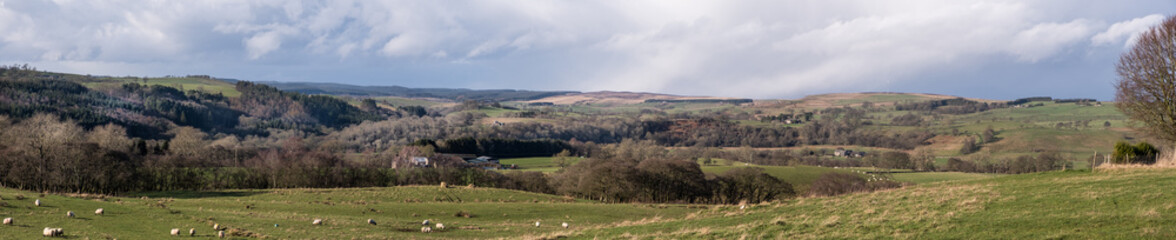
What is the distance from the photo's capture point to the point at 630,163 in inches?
2773

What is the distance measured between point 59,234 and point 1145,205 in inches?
1068

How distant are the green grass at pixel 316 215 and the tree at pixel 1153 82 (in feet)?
86.3

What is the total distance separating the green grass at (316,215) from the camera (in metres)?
20.7

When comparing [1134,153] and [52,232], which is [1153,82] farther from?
[52,232]

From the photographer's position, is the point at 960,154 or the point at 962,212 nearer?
the point at 962,212

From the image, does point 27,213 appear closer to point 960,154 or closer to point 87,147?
point 87,147

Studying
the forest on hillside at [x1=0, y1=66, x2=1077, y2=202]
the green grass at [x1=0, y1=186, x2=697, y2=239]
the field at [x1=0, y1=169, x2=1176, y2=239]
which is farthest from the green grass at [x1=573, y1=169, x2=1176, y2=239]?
the forest on hillside at [x1=0, y1=66, x2=1077, y2=202]

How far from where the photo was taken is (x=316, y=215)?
1241 inches

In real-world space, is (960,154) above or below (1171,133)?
below

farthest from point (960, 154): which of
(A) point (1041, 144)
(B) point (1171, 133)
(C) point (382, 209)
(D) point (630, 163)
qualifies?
(C) point (382, 209)

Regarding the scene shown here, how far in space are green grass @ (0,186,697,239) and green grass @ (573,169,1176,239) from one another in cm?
584

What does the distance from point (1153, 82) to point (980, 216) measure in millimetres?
29213

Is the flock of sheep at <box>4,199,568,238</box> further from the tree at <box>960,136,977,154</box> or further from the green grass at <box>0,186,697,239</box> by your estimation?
the tree at <box>960,136,977,154</box>

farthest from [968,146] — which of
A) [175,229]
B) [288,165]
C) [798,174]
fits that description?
[175,229]
